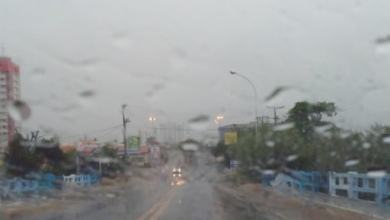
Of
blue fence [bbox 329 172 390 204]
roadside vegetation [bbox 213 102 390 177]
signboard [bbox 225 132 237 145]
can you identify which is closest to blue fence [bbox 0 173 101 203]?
roadside vegetation [bbox 213 102 390 177]

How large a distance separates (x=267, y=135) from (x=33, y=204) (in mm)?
15739

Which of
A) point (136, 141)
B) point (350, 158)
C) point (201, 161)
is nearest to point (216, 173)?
point (201, 161)

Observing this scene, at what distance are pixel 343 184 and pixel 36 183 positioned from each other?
16.7 meters

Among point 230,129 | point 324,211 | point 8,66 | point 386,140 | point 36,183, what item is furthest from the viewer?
point 230,129

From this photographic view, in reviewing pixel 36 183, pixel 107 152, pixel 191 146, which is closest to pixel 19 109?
pixel 36 183

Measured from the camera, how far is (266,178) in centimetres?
3828

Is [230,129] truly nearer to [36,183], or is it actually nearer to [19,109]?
[36,183]

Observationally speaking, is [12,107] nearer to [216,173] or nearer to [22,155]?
[22,155]

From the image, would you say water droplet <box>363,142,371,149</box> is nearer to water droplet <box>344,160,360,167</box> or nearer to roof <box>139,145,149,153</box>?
water droplet <box>344,160,360,167</box>

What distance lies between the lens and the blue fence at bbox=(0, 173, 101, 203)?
28.0 meters

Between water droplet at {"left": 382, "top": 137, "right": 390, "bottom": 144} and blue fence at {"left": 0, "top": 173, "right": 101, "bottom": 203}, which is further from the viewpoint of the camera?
blue fence at {"left": 0, "top": 173, "right": 101, "bottom": 203}

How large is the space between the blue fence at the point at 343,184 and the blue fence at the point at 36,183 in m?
12.7

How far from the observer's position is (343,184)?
23.0 meters

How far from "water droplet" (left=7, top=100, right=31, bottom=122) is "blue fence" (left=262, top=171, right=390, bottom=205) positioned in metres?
12.0
